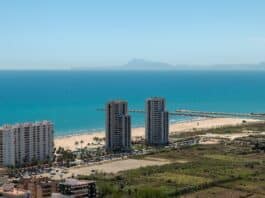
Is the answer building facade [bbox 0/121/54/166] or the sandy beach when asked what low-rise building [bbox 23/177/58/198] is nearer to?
building facade [bbox 0/121/54/166]

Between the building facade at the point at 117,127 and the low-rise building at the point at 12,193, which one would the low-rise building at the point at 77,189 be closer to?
the low-rise building at the point at 12,193

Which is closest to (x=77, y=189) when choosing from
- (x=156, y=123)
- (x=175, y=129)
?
(x=156, y=123)

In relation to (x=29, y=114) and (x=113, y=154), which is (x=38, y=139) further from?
(x=29, y=114)

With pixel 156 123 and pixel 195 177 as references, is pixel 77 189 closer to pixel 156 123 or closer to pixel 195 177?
pixel 195 177

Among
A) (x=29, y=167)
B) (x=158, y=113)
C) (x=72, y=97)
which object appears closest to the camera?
(x=29, y=167)

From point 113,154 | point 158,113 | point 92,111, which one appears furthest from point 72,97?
point 113,154

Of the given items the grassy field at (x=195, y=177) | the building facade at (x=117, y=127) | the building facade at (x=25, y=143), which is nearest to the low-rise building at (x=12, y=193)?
the grassy field at (x=195, y=177)
